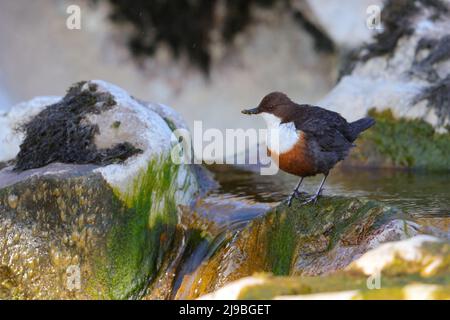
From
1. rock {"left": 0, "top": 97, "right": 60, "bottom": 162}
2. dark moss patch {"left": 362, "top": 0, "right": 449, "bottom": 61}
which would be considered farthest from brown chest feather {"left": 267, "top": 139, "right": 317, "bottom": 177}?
dark moss patch {"left": 362, "top": 0, "right": 449, "bottom": 61}

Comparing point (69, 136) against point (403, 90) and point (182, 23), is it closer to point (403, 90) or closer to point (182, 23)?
point (403, 90)

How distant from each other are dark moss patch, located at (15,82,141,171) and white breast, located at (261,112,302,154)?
135 cm

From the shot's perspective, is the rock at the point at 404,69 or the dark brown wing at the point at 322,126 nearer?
the dark brown wing at the point at 322,126

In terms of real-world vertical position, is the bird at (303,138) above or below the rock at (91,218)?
above

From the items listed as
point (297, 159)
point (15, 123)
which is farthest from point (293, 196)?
point (15, 123)

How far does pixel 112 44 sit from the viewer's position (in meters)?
11.6

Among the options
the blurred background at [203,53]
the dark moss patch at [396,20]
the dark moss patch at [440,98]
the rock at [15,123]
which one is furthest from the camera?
the blurred background at [203,53]

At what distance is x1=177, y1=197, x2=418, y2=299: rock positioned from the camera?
468 centimetres

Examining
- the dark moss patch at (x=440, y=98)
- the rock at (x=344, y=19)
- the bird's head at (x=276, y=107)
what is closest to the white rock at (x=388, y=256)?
the bird's head at (x=276, y=107)

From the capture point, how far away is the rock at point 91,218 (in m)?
5.52

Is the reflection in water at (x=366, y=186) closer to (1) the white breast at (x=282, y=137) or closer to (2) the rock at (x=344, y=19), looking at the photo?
(1) the white breast at (x=282, y=137)

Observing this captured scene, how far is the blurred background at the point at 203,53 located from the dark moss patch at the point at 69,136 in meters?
4.70

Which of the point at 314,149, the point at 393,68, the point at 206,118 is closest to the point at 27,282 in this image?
the point at 314,149

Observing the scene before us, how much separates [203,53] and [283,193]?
16.2 feet
